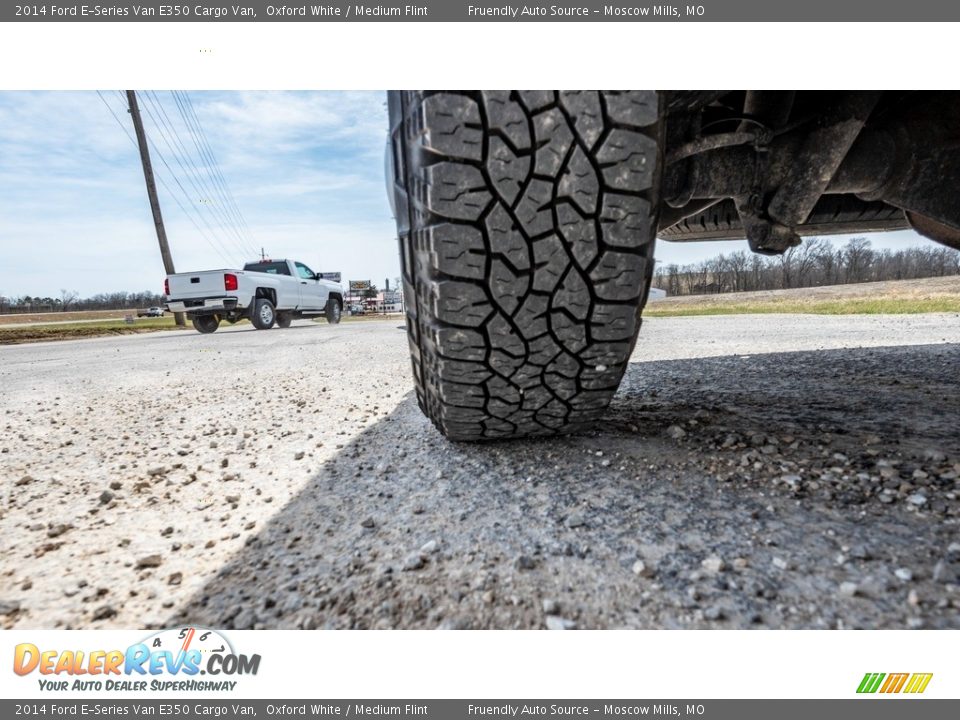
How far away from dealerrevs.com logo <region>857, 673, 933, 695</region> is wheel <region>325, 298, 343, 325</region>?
1146 centimetres

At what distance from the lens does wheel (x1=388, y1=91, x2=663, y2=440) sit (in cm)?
88

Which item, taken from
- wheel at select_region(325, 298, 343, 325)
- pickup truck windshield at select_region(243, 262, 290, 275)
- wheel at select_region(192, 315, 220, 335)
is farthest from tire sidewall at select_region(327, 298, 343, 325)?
wheel at select_region(192, 315, 220, 335)

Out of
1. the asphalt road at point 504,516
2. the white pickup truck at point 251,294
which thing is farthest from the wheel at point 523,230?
the white pickup truck at point 251,294

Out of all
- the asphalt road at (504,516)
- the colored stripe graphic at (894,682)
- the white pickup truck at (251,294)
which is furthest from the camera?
the white pickup truck at (251,294)

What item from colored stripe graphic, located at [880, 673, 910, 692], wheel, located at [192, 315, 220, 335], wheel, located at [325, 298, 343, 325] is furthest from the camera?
wheel, located at [325, 298, 343, 325]

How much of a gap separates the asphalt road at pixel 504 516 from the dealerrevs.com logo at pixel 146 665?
0.04 metres

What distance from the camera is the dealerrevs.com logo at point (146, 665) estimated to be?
0.68 meters

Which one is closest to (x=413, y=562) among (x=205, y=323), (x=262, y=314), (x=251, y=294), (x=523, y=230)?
(x=523, y=230)

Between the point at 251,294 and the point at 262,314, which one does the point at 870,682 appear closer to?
the point at 251,294

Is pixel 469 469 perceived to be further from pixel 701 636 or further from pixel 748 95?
pixel 748 95

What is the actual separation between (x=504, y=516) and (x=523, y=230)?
1.97 feet

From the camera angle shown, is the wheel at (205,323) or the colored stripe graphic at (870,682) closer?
the colored stripe graphic at (870,682)

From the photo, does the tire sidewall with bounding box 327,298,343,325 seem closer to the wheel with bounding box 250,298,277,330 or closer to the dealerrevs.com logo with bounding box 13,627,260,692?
the wheel with bounding box 250,298,277,330

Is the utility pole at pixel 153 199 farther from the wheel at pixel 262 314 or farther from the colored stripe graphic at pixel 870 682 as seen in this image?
the colored stripe graphic at pixel 870 682
